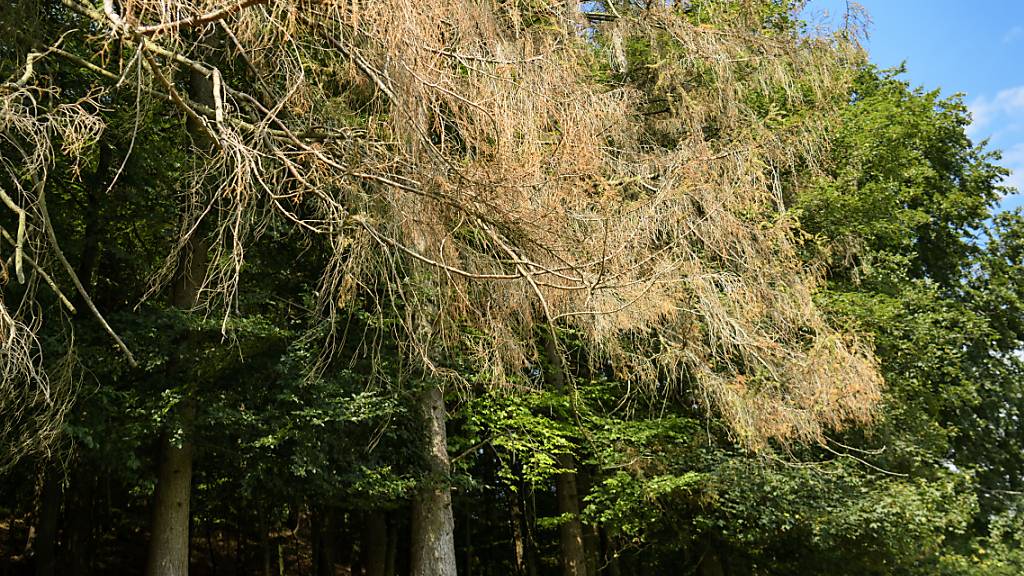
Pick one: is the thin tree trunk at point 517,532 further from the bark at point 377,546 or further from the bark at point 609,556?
the bark at point 377,546

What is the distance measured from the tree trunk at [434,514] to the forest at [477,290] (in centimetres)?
3

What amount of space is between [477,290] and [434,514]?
3795 mm

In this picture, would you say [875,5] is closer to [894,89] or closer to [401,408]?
[894,89]

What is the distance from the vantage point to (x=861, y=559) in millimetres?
9797

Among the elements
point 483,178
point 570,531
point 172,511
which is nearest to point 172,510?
point 172,511

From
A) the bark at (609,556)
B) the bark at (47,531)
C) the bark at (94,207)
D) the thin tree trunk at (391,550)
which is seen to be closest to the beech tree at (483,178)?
the bark at (94,207)

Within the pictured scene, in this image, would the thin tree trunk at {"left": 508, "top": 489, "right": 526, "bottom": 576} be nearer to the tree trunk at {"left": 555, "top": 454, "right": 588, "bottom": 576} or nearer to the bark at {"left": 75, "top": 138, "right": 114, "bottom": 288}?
the tree trunk at {"left": 555, "top": 454, "right": 588, "bottom": 576}

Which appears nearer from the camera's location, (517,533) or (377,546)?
(377,546)

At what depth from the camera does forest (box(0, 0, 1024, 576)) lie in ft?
16.0

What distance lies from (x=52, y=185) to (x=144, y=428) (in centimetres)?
265

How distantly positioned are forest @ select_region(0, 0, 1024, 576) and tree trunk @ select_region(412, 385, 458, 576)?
35mm

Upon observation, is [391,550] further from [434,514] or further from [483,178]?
[483,178]

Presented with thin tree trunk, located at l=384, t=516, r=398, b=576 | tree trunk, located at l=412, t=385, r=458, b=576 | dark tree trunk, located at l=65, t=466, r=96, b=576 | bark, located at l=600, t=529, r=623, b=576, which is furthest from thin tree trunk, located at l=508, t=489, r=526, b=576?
dark tree trunk, located at l=65, t=466, r=96, b=576

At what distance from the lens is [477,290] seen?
19.3 feet
